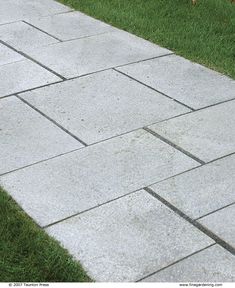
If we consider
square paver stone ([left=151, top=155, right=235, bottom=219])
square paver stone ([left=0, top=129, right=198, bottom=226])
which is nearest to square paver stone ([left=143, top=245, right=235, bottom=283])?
square paver stone ([left=151, top=155, right=235, bottom=219])

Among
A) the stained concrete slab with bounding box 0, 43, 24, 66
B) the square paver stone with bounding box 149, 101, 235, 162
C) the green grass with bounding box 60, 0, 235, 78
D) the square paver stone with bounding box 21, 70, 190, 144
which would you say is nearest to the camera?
the square paver stone with bounding box 149, 101, 235, 162

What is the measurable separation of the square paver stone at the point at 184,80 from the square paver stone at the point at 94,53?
22 cm

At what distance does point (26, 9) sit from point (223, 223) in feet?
16.3

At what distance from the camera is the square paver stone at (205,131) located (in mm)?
4570

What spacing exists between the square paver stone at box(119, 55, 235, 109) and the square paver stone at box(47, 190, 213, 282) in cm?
167

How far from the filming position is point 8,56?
6297 mm

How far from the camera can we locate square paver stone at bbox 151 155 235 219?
3.92m

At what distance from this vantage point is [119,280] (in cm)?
330

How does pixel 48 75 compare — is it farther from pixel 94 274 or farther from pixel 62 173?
pixel 94 274

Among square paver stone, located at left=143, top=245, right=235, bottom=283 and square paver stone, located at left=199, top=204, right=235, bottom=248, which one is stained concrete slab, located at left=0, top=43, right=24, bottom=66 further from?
square paver stone, located at left=143, top=245, right=235, bottom=283

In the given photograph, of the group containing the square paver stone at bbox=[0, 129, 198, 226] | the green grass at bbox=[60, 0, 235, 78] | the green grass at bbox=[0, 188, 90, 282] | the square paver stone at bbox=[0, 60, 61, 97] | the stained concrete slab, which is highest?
the green grass at bbox=[0, 188, 90, 282]

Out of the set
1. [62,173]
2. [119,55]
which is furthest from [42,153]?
[119,55]

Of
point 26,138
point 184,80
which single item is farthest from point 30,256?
point 184,80

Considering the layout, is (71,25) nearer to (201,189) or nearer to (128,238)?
(201,189)
